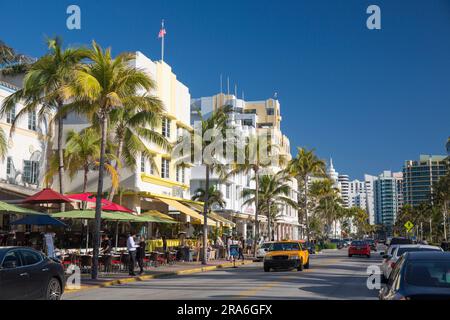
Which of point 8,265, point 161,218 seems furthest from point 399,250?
point 161,218

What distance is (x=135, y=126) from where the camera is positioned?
3028 cm

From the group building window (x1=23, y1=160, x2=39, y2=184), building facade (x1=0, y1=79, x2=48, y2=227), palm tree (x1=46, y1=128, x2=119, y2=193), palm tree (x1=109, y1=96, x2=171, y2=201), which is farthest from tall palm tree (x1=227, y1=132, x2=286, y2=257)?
building window (x1=23, y1=160, x2=39, y2=184)

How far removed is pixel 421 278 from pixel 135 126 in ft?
77.1

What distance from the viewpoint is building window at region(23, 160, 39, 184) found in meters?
38.3

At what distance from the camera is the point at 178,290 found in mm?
18344

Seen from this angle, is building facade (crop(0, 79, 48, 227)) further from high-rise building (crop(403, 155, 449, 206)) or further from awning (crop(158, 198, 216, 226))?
high-rise building (crop(403, 155, 449, 206))

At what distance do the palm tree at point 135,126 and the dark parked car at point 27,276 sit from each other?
1178cm

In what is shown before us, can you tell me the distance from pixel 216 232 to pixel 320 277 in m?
26.8

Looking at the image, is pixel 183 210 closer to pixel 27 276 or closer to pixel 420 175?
pixel 27 276

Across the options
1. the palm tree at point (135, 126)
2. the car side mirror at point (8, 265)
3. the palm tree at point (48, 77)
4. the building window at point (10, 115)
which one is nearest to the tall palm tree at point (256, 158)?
the palm tree at point (135, 126)

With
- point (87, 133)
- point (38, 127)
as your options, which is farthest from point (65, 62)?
point (38, 127)

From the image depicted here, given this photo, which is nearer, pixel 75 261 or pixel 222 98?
pixel 75 261
